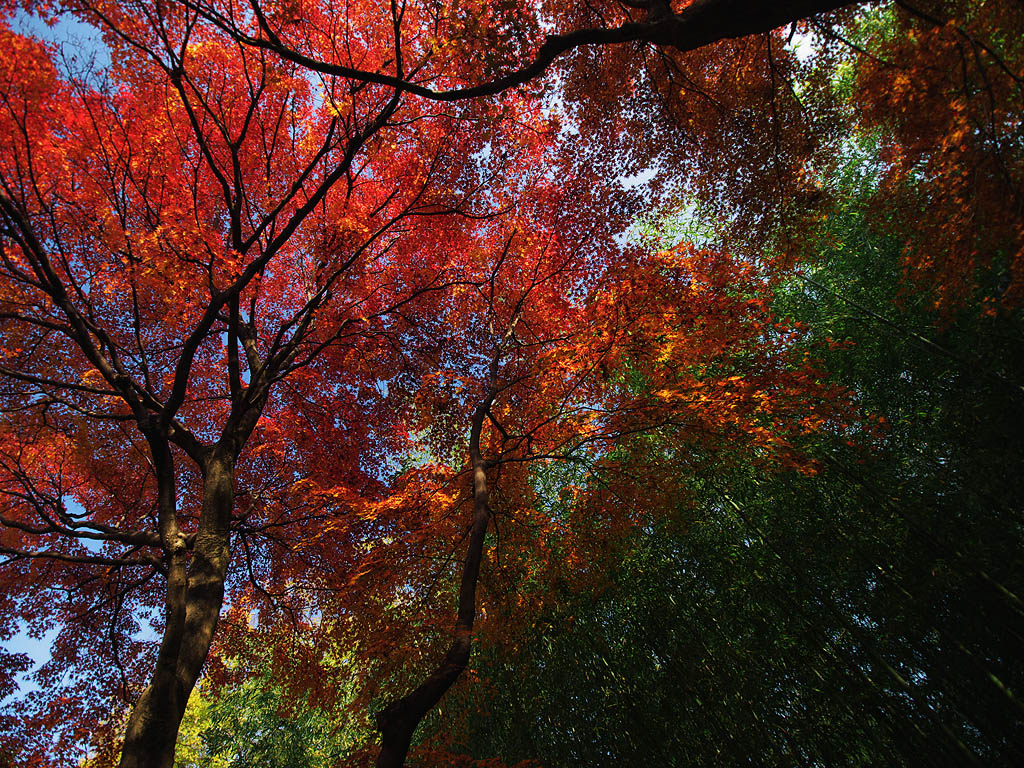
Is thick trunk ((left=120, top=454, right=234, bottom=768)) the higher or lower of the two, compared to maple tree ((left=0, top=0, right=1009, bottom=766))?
lower

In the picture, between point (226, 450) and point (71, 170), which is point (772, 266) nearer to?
point (226, 450)

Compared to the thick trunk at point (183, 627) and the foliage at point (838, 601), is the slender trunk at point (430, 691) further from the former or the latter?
the foliage at point (838, 601)

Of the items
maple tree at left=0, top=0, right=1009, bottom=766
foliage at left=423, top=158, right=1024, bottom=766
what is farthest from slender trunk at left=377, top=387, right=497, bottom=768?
foliage at left=423, top=158, right=1024, bottom=766

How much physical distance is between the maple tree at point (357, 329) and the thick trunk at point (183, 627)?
3 cm

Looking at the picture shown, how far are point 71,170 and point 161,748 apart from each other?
5.79 metres

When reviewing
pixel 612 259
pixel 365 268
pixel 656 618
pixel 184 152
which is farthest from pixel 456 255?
pixel 656 618

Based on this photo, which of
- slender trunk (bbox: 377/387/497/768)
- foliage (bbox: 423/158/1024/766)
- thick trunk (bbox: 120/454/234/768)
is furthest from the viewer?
foliage (bbox: 423/158/1024/766)

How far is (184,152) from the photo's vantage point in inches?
200

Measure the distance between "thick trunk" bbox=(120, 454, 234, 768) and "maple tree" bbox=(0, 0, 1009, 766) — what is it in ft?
0.09

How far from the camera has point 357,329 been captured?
6500mm

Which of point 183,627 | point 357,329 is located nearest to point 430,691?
point 183,627

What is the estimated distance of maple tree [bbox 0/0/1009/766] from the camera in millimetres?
3654

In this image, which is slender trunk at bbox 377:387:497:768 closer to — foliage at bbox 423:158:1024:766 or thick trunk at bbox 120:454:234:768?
thick trunk at bbox 120:454:234:768

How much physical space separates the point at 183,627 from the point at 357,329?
4363mm
